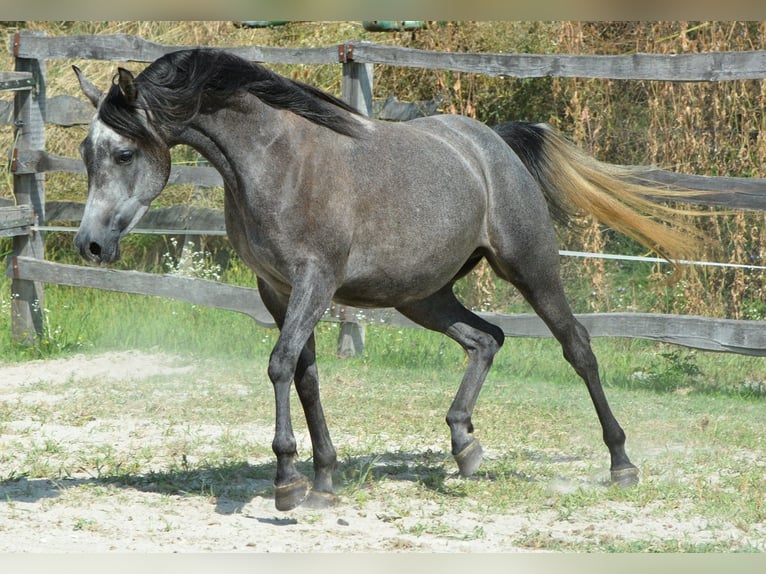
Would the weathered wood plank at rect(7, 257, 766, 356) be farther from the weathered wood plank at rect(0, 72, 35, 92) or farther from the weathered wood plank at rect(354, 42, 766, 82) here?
the weathered wood plank at rect(354, 42, 766, 82)

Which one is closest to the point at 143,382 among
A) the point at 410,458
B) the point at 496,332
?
the point at 410,458

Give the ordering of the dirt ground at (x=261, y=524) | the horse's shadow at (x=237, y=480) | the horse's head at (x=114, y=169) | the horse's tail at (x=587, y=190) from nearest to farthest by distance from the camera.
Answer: the dirt ground at (x=261, y=524) < the horse's head at (x=114, y=169) < the horse's shadow at (x=237, y=480) < the horse's tail at (x=587, y=190)

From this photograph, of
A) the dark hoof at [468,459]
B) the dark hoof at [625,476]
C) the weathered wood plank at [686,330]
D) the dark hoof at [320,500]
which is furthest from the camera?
the weathered wood plank at [686,330]

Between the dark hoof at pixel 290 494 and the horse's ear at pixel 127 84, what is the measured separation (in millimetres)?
1660

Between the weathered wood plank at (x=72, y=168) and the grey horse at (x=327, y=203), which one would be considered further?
the weathered wood plank at (x=72, y=168)

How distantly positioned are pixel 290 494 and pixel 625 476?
1.74 meters

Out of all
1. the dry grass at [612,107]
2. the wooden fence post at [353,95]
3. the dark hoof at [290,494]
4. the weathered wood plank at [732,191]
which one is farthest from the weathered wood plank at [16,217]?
the dark hoof at [290,494]

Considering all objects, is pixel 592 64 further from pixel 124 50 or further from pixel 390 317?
pixel 124 50

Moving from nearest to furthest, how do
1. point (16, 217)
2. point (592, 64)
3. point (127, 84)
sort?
point (127, 84) → point (592, 64) → point (16, 217)

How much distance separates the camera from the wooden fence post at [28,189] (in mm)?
8812

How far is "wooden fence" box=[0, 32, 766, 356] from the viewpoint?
6871 millimetres

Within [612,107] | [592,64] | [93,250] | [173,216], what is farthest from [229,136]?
[612,107]

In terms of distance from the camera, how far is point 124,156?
13.3 feet

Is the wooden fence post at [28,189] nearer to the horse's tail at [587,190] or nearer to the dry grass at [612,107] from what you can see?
the dry grass at [612,107]
